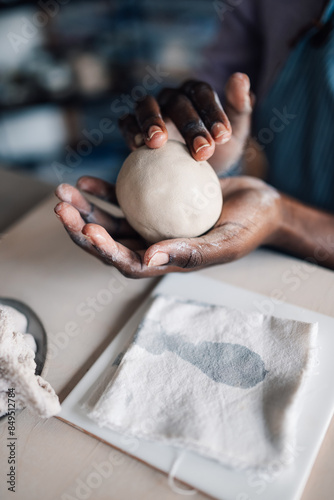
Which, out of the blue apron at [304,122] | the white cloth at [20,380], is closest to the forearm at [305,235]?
the blue apron at [304,122]

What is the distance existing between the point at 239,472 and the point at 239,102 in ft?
2.05

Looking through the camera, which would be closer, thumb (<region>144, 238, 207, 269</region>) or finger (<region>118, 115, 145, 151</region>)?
thumb (<region>144, 238, 207, 269</region>)

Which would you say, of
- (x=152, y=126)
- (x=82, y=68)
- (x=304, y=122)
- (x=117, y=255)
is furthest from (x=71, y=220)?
(x=82, y=68)

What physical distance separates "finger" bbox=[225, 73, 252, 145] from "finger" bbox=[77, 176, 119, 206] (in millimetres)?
284

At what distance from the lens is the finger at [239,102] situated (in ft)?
2.47

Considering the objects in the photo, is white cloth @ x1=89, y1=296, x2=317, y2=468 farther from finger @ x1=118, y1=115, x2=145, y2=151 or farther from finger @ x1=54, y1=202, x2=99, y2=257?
finger @ x1=118, y1=115, x2=145, y2=151

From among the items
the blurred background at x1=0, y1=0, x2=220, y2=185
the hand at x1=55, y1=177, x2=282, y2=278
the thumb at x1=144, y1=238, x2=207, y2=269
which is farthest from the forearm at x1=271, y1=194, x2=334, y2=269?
the blurred background at x1=0, y1=0, x2=220, y2=185

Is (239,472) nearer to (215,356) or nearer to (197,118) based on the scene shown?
(215,356)

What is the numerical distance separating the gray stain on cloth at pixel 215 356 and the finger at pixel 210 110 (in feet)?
1.06

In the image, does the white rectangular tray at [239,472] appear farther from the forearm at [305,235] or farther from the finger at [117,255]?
the forearm at [305,235]

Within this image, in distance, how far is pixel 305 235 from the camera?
34.1 inches

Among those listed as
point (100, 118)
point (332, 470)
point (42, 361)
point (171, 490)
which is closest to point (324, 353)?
point (332, 470)

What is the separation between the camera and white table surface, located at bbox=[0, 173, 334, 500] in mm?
497

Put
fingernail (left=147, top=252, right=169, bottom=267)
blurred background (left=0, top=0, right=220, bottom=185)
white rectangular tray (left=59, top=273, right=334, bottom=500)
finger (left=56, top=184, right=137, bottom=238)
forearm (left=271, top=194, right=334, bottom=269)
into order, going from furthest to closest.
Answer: blurred background (left=0, top=0, right=220, bottom=185), forearm (left=271, top=194, right=334, bottom=269), finger (left=56, top=184, right=137, bottom=238), fingernail (left=147, top=252, right=169, bottom=267), white rectangular tray (left=59, top=273, right=334, bottom=500)
